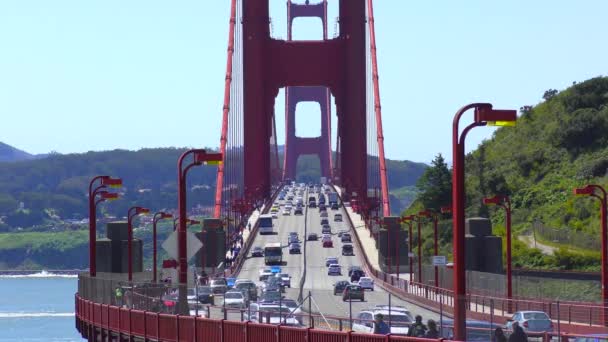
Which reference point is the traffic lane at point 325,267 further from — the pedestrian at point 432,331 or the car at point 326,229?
the pedestrian at point 432,331

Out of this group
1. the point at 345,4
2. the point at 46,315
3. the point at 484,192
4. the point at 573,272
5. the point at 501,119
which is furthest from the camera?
the point at 46,315

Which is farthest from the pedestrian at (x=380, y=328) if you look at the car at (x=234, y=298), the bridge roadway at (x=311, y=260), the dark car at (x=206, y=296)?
the bridge roadway at (x=311, y=260)

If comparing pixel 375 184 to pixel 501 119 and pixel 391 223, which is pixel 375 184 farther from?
pixel 501 119

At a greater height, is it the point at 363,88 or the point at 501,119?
the point at 363,88

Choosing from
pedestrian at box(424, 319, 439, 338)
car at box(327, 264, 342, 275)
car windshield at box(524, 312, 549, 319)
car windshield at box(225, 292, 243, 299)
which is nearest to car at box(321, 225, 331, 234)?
car at box(327, 264, 342, 275)

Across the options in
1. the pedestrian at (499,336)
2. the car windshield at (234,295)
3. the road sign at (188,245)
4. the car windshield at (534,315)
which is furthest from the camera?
the car windshield at (234,295)

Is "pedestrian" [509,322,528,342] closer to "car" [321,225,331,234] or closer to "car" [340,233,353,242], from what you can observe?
"car" [340,233,353,242]

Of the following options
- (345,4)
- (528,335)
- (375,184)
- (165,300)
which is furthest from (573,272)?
(375,184)
